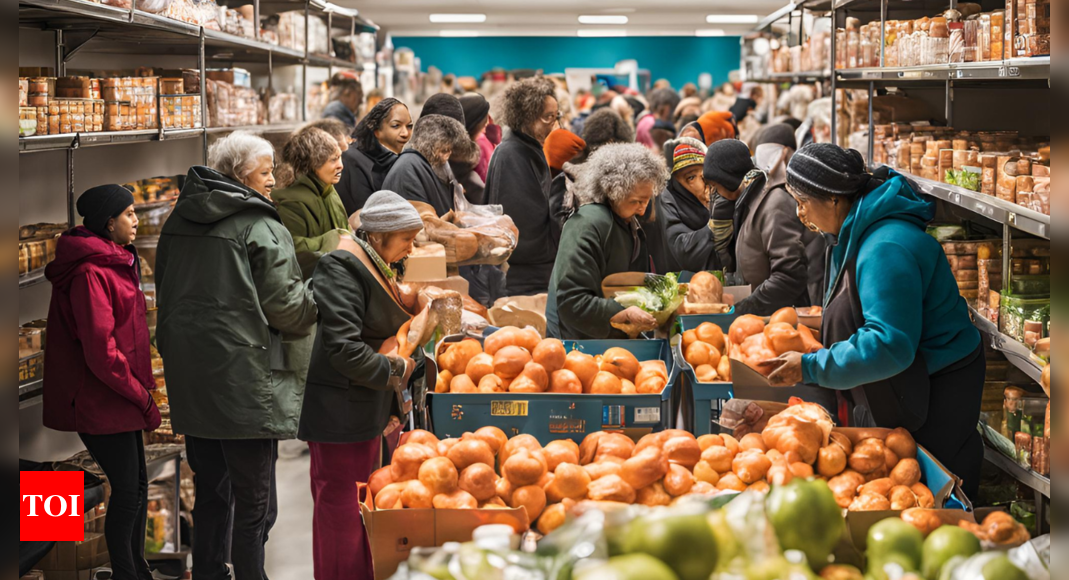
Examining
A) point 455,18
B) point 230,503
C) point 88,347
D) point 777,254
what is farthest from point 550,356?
point 455,18

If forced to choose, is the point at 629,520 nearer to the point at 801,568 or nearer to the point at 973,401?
the point at 801,568

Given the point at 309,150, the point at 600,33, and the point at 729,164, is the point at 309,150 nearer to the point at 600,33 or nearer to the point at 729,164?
the point at 729,164

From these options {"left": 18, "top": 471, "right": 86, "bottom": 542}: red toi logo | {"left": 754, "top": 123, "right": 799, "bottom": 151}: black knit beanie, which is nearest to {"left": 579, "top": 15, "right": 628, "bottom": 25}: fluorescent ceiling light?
{"left": 754, "top": 123, "right": 799, "bottom": 151}: black knit beanie

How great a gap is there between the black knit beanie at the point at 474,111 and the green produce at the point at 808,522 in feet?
16.2

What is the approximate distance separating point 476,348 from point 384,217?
559 mm

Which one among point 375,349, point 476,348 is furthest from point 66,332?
point 476,348

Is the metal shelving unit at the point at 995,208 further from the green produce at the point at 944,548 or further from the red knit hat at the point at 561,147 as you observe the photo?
the red knit hat at the point at 561,147

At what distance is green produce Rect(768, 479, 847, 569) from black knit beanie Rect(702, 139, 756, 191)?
9.95 feet

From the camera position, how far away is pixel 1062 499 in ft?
4.08

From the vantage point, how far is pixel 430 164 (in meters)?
5.12

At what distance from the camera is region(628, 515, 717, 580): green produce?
1.35 meters

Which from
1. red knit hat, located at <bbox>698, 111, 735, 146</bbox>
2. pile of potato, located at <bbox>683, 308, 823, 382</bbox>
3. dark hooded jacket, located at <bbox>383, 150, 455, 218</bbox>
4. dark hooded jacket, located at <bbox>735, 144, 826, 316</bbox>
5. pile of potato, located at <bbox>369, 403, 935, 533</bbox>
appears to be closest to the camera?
pile of potato, located at <bbox>369, 403, 935, 533</bbox>

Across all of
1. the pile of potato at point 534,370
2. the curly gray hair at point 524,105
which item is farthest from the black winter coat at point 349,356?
the curly gray hair at point 524,105

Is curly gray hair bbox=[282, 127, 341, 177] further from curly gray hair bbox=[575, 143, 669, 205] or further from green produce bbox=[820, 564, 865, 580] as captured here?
green produce bbox=[820, 564, 865, 580]
